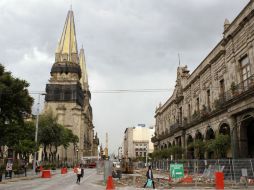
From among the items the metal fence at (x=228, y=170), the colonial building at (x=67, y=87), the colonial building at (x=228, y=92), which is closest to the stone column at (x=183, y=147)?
the colonial building at (x=228, y=92)

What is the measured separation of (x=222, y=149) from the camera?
27.4 meters

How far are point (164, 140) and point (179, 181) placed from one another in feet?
125

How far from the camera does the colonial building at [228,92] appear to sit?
81.2 feet

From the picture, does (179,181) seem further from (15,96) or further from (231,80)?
(15,96)

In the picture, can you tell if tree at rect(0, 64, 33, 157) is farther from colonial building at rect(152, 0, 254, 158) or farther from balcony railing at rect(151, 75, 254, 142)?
colonial building at rect(152, 0, 254, 158)

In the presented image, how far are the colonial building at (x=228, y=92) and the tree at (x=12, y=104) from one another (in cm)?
1906

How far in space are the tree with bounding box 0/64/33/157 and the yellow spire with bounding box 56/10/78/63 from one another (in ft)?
245

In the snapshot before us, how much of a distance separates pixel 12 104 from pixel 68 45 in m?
78.0

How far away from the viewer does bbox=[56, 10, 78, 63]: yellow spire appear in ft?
351

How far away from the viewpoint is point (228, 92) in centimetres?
2797

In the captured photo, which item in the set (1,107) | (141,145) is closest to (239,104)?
(1,107)

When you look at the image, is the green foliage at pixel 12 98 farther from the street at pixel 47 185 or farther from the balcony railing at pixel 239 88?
the balcony railing at pixel 239 88

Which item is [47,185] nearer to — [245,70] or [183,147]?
[245,70]

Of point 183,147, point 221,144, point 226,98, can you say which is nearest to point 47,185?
point 221,144
